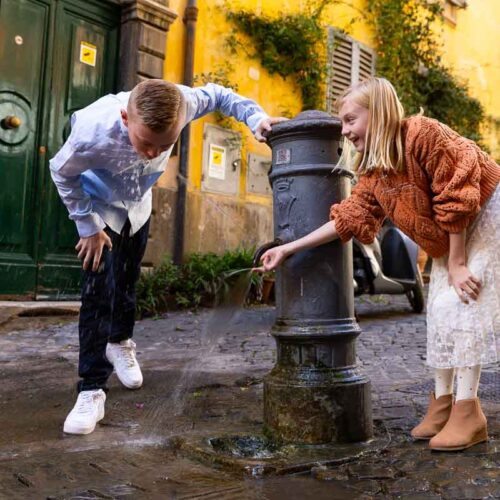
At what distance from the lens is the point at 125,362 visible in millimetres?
3410

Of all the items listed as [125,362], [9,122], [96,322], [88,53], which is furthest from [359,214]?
[88,53]

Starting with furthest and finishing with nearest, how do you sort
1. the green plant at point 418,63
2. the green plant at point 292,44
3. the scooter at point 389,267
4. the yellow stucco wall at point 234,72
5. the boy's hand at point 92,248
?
the green plant at point 418,63 < the green plant at point 292,44 < the yellow stucco wall at point 234,72 < the scooter at point 389,267 < the boy's hand at point 92,248

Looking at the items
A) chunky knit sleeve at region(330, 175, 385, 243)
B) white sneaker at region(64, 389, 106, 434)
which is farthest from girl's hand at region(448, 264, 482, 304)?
white sneaker at region(64, 389, 106, 434)

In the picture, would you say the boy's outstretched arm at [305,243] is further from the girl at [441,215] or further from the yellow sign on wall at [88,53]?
the yellow sign on wall at [88,53]

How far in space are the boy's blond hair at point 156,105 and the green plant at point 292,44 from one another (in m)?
6.05

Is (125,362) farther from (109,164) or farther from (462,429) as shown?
(462,429)

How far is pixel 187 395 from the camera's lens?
10.9ft

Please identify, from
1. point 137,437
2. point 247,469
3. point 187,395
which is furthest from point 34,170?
point 247,469

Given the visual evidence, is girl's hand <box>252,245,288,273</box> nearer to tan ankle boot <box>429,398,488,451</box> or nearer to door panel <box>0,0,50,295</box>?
tan ankle boot <box>429,398,488,451</box>

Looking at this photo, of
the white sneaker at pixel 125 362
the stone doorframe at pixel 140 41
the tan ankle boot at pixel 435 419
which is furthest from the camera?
the stone doorframe at pixel 140 41

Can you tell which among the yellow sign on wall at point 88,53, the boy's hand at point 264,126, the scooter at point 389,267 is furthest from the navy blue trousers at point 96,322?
the yellow sign on wall at point 88,53

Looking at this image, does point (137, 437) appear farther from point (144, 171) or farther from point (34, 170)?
point (34, 170)

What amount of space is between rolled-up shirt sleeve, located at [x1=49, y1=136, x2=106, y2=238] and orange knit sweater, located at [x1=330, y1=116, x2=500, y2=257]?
3.18 ft

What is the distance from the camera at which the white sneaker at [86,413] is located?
2619mm
